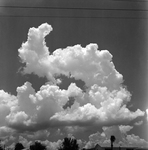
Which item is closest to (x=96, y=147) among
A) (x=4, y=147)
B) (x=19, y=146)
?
(x=4, y=147)

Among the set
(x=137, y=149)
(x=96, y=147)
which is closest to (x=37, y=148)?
(x=96, y=147)

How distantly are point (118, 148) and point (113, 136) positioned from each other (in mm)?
39468

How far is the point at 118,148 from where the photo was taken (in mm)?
107938

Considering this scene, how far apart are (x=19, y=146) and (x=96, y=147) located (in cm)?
7402

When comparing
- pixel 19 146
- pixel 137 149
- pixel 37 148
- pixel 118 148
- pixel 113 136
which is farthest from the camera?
pixel 19 146

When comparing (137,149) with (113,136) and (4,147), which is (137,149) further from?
(4,147)

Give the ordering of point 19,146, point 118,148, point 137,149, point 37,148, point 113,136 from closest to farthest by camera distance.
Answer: point 113,136
point 137,149
point 118,148
point 37,148
point 19,146

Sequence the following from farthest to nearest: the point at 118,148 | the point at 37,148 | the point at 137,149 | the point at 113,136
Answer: the point at 37,148, the point at 118,148, the point at 137,149, the point at 113,136

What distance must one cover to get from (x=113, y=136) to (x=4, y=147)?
76872 millimetres

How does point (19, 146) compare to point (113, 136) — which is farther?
point (19, 146)

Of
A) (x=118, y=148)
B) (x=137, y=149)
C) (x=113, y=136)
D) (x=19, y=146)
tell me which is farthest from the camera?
(x=19, y=146)

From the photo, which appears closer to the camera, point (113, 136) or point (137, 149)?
point (113, 136)

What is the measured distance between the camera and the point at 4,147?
132250 mm

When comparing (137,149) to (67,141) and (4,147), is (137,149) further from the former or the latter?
(4,147)
